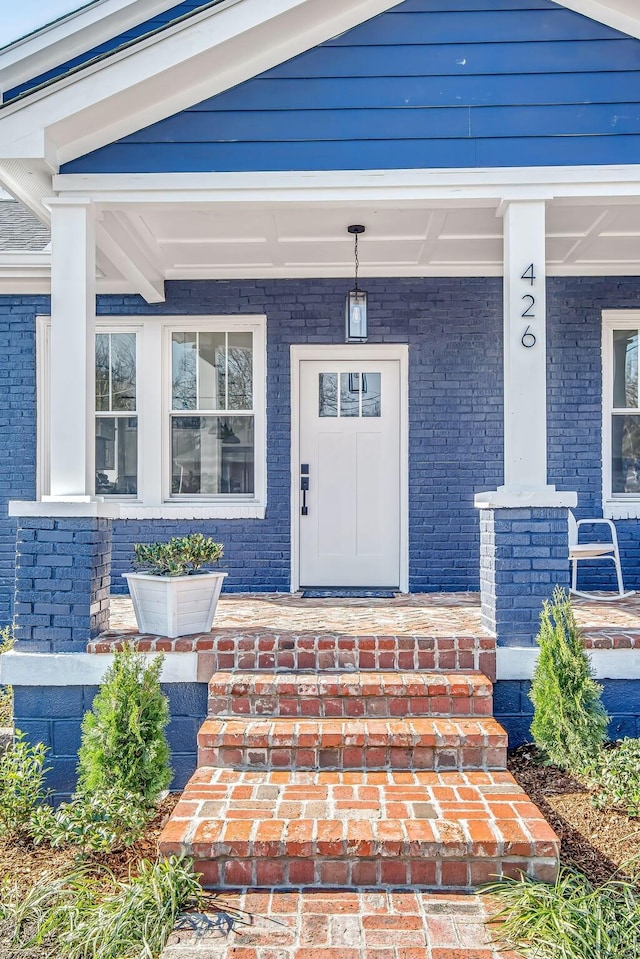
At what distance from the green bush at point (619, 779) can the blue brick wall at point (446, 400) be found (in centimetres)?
232

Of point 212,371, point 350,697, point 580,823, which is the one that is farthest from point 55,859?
point 212,371

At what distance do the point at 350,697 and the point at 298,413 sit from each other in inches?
111

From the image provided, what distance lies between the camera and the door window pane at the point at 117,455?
19.3ft

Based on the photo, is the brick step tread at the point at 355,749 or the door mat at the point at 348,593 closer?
the brick step tread at the point at 355,749

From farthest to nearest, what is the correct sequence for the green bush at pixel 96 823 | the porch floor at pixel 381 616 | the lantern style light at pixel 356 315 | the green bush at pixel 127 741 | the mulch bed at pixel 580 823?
the lantern style light at pixel 356 315 → the porch floor at pixel 381 616 → the green bush at pixel 127 741 → the green bush at pixel 96 823 → the mulch bed at pixel 580 823

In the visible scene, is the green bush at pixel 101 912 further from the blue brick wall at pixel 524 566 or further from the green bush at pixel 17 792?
the blue brick wall at pixel 524 566

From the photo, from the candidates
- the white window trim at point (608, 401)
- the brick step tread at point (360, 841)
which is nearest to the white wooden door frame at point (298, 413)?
the white window trim at point (608, 401)

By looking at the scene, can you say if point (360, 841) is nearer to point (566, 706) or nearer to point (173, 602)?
point (566, 706)

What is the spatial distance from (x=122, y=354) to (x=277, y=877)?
437cm

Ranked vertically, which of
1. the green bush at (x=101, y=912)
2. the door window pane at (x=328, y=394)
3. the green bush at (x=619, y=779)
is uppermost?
the door window pane at (x=328, y=394)

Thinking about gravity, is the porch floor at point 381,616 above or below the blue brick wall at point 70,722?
above

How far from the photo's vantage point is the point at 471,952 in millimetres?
2201

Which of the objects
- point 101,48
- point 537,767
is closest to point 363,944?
point 537,767

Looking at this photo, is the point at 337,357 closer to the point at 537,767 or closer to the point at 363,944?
the point at 537,767
